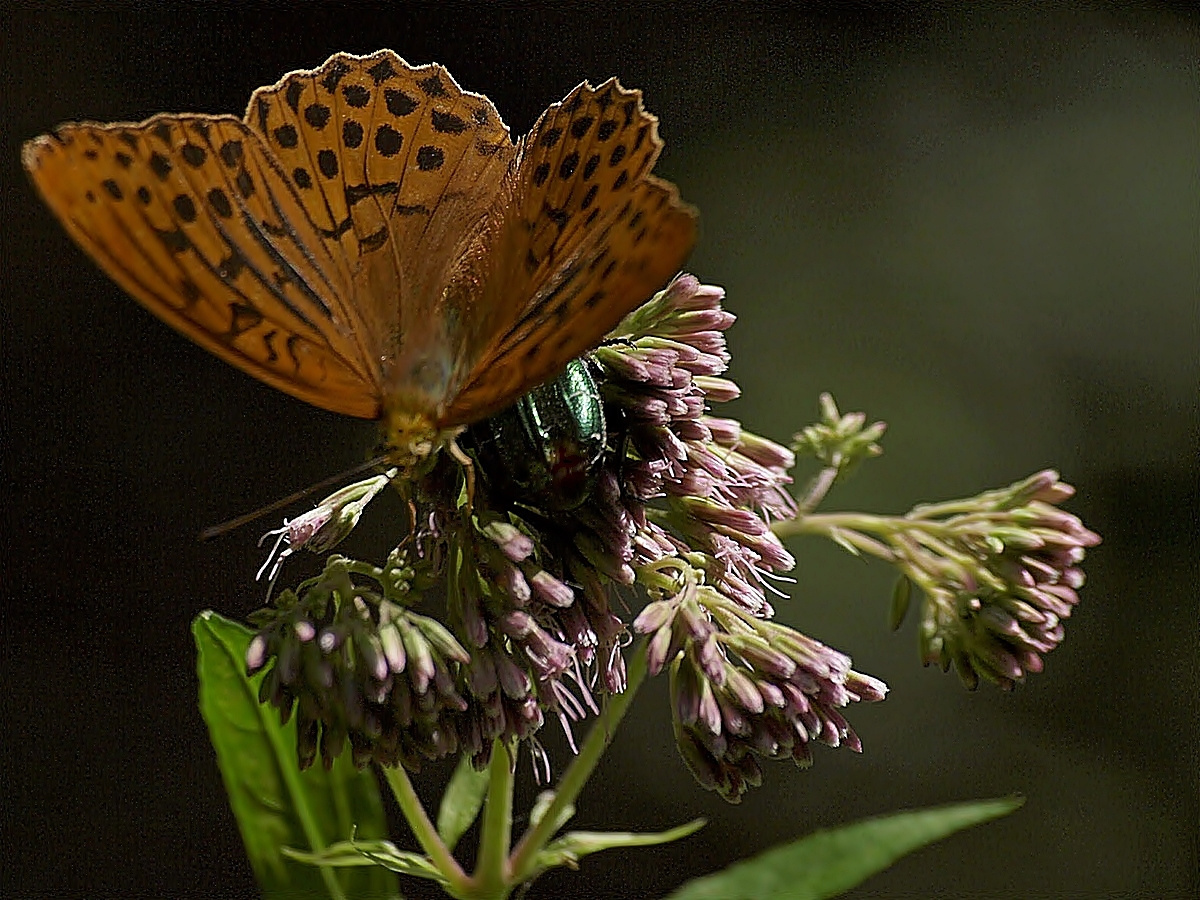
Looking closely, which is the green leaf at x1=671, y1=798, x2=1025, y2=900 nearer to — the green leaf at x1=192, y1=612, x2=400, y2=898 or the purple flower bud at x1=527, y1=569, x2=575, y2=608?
the purple flower bud at x1=527, y1=569, x2=575, y2=608

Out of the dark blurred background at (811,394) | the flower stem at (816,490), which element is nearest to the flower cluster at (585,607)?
the flower stem at (816,490)

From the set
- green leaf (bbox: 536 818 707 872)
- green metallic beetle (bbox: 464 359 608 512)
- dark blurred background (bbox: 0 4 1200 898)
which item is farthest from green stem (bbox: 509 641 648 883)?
dark blurred background (bbox: 0 4 1200 898)

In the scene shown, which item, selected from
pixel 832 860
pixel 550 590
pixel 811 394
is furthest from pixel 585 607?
pixel 811 394

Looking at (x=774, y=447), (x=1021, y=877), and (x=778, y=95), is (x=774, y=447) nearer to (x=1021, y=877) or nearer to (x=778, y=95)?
(x=778, y=95)

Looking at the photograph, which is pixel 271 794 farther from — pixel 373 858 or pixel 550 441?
pixel 550 441

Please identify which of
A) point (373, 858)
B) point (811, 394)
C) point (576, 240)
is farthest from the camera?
point (811, 394)

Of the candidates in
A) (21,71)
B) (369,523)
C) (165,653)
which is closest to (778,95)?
(369,523)
